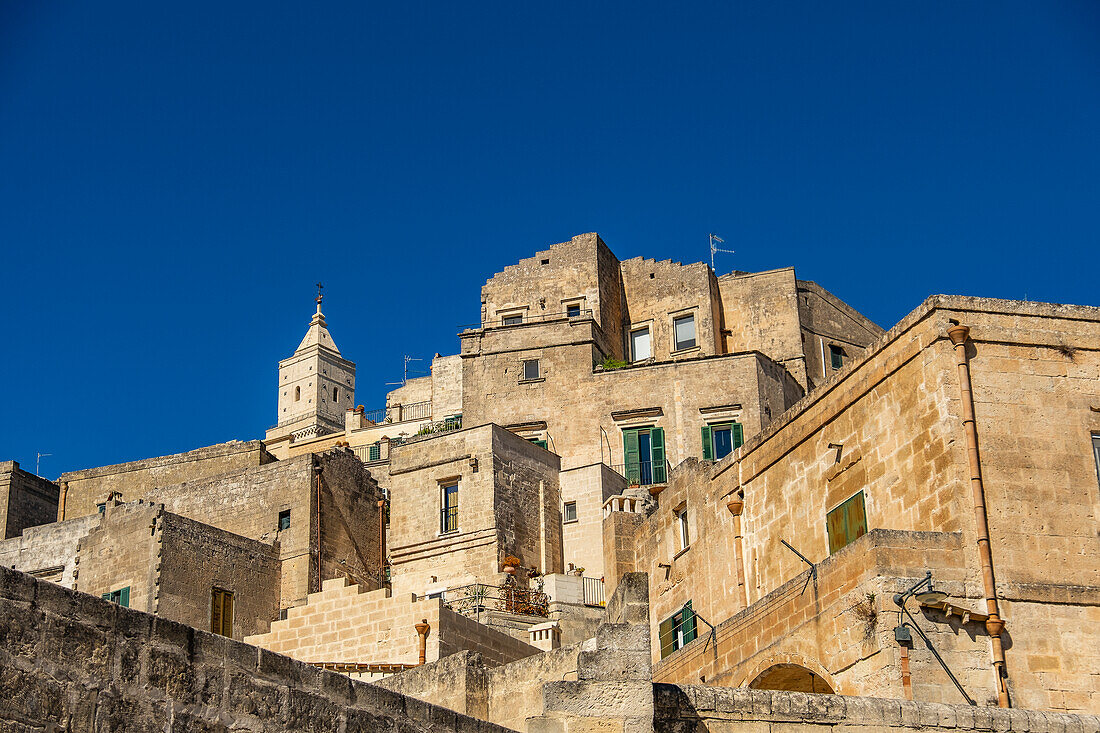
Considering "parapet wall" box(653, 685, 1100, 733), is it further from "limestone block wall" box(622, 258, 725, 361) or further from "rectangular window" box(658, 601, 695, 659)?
"limestone block wall" box(622, 258, 725, 361)

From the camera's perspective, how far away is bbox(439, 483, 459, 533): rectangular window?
121ft

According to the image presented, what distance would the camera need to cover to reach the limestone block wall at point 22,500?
139 feet

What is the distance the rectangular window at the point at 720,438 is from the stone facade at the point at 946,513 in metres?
20.2

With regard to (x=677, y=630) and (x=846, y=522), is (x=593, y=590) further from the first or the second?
(x=846, y=522)

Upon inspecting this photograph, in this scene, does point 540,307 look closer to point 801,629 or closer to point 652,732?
point 801,629

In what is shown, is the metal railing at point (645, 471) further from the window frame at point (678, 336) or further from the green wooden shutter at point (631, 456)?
the window frame at point (678, 336)

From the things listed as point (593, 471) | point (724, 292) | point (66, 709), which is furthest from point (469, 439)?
point (66, 709)

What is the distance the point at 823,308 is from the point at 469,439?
15884mm

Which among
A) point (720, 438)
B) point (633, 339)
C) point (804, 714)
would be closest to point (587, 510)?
point (720, 438)

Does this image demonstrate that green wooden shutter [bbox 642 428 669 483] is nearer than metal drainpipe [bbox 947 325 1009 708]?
No

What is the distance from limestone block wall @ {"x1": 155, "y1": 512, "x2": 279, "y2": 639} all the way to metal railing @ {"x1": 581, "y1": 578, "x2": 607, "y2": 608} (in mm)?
7938

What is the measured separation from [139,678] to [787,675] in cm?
1141

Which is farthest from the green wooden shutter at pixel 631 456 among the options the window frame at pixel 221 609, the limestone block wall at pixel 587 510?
the window frame at pixel 221 609

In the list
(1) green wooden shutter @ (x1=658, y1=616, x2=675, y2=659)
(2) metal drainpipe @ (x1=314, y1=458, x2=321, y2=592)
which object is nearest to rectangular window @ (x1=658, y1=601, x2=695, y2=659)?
(1) green wooden shutter @ (x1=658, y1=616, x2=675, y2=659)
